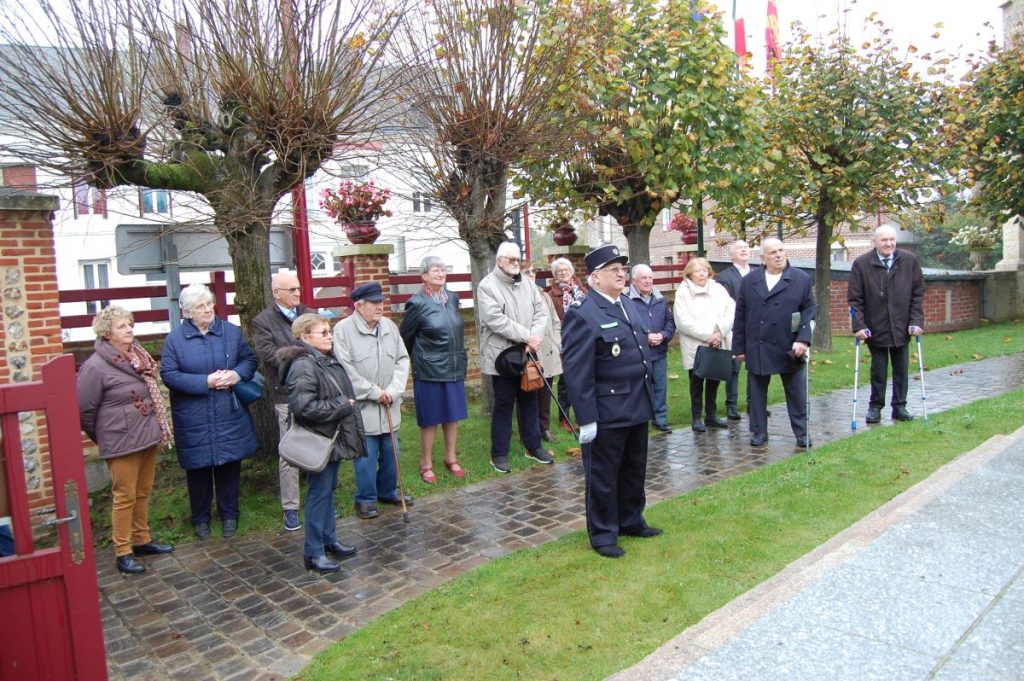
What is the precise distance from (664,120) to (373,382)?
5.62 metres

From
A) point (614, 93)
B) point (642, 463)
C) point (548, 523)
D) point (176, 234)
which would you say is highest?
point (614, 93)

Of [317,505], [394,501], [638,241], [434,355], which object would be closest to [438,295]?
[434,355]

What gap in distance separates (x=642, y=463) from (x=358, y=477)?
2.40 m

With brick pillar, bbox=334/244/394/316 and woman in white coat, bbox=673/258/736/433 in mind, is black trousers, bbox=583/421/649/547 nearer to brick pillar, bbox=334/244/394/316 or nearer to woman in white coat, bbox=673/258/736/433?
woman in white coat, bbox=673/258/736/433

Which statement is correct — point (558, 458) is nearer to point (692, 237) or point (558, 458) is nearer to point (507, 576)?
point (507, 576)

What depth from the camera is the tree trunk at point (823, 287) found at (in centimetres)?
1450

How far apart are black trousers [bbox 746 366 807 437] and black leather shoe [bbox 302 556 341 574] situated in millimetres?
4545

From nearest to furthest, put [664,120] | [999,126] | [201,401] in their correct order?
[201,401] → [664,120] → [999,126]

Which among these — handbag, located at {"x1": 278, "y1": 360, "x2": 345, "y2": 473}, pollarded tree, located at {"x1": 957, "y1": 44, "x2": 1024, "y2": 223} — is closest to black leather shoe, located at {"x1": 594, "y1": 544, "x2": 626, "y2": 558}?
handbag, located at {"x1": 278, "y1": 360, "x2": 345, "y2": 473}

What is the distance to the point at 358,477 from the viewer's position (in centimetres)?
628

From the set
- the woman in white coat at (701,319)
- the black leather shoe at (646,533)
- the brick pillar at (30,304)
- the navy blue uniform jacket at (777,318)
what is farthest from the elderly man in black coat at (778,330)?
the brick pillar at (30,304)

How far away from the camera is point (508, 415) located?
24.6 ft

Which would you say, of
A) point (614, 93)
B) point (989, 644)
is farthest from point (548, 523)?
point (614, 93)

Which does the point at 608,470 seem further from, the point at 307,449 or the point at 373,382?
the point at 373,382
